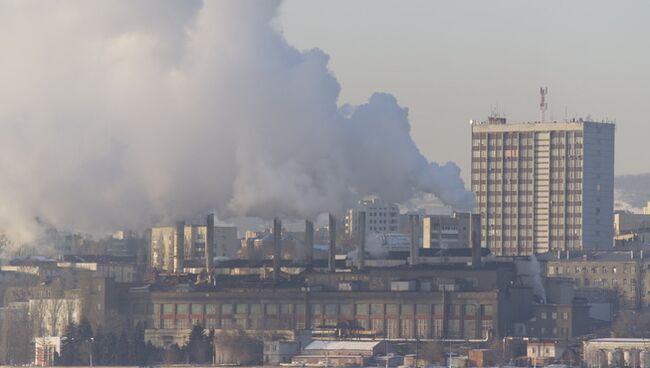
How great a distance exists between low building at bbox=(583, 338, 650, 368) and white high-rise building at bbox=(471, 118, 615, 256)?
2056 inches

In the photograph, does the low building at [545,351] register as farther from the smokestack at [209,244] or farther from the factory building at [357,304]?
the smokestack at [209,244]

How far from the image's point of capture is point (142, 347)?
101625mm

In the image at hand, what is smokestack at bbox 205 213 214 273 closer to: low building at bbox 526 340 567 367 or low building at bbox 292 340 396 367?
low building at bbox 292 340 396 367

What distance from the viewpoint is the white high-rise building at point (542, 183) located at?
5881 inches

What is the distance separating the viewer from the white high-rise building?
149 meters

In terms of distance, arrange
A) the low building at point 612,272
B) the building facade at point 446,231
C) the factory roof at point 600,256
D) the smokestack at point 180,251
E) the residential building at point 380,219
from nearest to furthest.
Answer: the smokestack at point 180,251 < the low building at point 612,272 < the factory roof at point 600,256 < the building facade at point 446,231 < the residential building at point 380,219

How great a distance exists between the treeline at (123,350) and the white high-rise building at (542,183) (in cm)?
4867

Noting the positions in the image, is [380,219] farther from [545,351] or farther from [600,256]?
[545,351]

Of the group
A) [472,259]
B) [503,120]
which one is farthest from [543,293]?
[503,120]

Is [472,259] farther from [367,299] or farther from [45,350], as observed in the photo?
[45,350]

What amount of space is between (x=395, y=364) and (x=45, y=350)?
15.3m

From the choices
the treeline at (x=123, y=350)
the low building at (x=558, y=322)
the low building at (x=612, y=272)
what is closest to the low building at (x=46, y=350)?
the treeline at (x=123, y=350)

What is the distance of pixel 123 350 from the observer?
10088cm

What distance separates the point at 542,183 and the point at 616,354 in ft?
187
